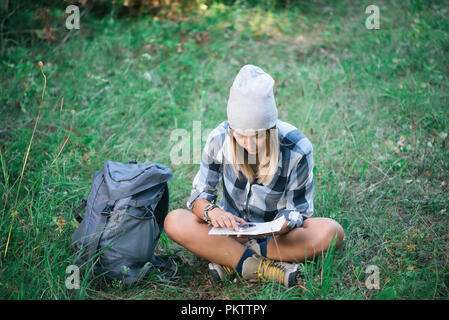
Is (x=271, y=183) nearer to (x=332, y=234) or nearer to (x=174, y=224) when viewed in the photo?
(x=332, y=234)

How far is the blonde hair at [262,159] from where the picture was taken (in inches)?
84.3

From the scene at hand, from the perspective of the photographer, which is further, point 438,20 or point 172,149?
point 438,20

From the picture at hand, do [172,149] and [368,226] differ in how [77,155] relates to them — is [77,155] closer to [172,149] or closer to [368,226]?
[172,149]

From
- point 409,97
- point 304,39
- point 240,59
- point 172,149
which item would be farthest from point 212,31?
point 409,97

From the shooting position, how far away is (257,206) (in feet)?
7.79

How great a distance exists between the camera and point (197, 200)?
2375 millimetres

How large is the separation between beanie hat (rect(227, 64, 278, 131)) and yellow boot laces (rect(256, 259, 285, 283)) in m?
0.78

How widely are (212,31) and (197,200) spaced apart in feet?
10.3

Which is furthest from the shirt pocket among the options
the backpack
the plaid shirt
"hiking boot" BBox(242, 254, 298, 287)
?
the backpack

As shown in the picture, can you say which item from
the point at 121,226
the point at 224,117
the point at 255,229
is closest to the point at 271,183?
the point at 255,229

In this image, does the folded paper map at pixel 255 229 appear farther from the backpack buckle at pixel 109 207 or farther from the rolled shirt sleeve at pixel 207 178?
the backpack buckle at pixel 109 207

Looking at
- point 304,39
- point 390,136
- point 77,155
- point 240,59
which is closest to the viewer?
point 77,155

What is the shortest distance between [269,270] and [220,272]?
28 cm

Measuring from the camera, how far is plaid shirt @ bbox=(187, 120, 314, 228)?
2.26m
